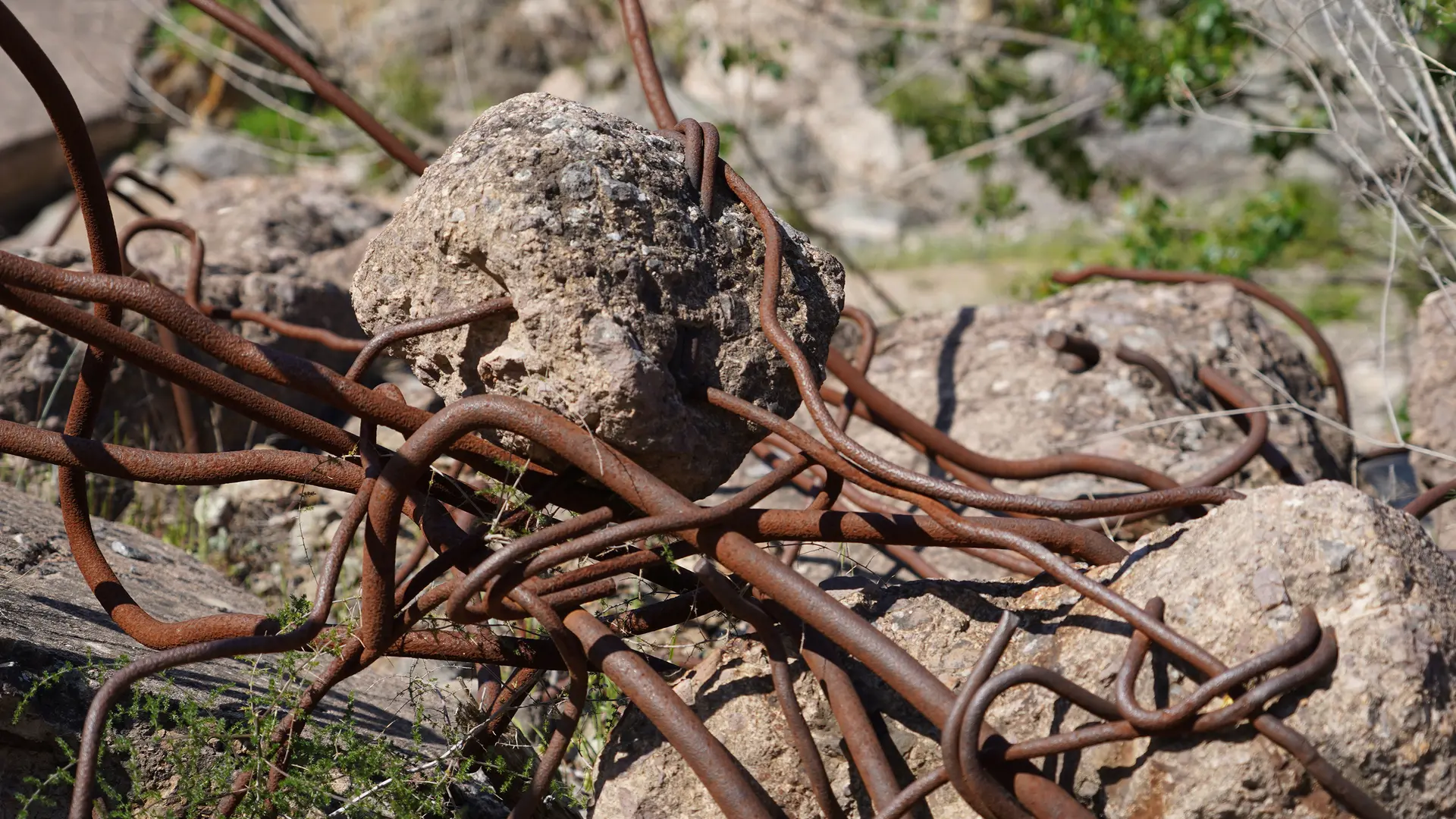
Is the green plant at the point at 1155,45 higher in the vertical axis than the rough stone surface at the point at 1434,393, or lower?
higher

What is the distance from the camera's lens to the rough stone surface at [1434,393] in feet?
8.92

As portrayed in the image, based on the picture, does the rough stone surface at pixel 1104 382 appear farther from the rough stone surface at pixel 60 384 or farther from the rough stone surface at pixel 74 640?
the rough stone surface at pixel 60 384

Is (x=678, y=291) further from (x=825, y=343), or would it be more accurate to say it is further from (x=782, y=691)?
(x=782, y=691)

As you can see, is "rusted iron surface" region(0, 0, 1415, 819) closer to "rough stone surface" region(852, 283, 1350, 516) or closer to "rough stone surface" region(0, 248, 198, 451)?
"rough stone surface" region(852, 283, 1350, 516)

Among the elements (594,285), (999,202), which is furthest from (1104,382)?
(999,202)

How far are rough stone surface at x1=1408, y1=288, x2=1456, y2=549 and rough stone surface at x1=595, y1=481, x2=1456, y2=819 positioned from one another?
1.54 meters

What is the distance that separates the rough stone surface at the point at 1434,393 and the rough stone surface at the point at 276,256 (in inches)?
112

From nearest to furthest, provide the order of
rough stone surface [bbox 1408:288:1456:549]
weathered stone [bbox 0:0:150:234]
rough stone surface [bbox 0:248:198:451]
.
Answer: rough stone surface [bbox 1408:288:1456:549] → rough stone surface [bbox 0:248:198:451] → weathered stone [bbox 0:0:150:234]

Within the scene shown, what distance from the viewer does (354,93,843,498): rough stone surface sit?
148cm

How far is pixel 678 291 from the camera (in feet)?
5.16

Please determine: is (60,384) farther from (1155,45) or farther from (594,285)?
(1155,45)

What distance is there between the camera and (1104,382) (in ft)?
9.59

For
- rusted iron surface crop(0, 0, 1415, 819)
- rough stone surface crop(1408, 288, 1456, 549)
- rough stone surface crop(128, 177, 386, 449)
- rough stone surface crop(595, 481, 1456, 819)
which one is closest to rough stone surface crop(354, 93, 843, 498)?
rusted iron surface crop(0, 0, 1415, 819)

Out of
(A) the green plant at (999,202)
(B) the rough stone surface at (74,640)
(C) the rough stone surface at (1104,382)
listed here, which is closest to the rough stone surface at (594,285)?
(B) the rough stone surface at (74,640)
